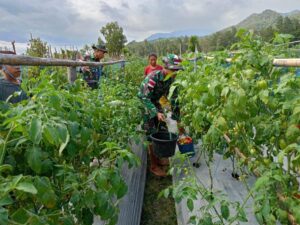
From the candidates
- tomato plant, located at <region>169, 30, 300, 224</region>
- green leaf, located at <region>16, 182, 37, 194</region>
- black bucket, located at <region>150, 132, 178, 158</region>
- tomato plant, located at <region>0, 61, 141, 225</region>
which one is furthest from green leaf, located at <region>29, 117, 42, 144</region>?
black bucket, located at <region>150, 132, 178, 158</region>

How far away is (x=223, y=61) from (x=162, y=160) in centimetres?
151

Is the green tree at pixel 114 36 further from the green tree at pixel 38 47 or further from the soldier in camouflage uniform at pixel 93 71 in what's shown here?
the soldier in camouflage uniform at pixel 93 71

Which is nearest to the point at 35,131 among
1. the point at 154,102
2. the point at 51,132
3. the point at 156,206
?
the point at 51,132

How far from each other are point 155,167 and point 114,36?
1282 inches

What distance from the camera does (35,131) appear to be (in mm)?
710

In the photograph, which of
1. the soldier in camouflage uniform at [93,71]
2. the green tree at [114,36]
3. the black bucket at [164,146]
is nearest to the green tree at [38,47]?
the soldier in camouflage uniform at [93,71]

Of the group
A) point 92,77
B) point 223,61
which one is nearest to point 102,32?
point 92,77

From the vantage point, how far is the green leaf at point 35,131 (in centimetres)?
70

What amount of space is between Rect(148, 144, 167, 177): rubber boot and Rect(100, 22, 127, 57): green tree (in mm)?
29890

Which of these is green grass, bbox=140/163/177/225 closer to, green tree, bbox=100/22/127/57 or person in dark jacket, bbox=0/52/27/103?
person in dark jacket, bbox=0/52/27/103

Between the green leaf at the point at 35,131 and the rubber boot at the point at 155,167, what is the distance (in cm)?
260

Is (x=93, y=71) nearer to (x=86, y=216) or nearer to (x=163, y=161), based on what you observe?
(x=163, y=161)

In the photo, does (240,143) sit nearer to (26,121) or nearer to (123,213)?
(123,213)

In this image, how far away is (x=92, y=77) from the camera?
14.7 feet
